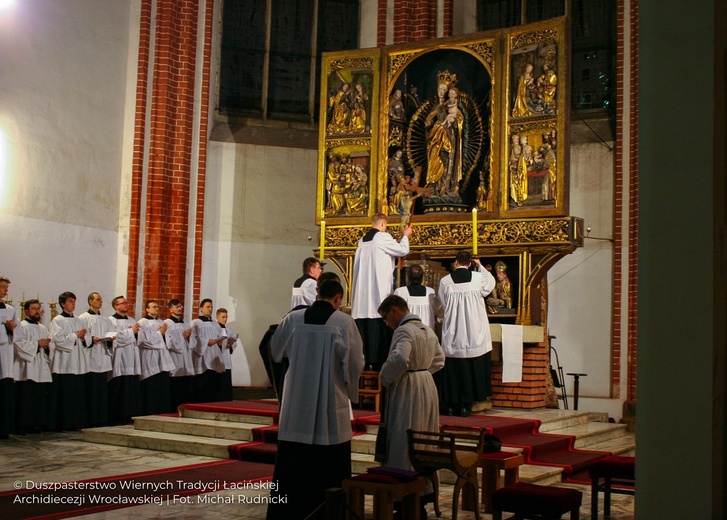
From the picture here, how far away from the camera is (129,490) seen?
24.5 feet

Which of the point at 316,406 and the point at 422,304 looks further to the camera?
the point at 422,304

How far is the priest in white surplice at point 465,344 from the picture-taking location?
33.6ft

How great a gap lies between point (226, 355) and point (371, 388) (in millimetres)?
3585

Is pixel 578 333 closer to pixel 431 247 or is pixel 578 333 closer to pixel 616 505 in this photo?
pixel 431 247

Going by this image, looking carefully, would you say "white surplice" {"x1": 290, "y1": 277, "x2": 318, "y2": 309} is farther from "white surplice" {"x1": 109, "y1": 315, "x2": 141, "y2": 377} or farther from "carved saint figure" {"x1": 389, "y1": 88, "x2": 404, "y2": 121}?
"carved saint figure" {"x1": 389, "y1": 88, "x2": 404, "y2": 121}

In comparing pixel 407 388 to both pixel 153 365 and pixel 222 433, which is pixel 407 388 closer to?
pixel 222 433

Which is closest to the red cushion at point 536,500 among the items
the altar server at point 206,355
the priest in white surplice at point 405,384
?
the priest in white surplice at point 405,384

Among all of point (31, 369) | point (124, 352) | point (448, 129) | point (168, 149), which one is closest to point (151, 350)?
point (124, 352)

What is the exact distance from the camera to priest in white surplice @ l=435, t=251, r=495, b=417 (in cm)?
1024

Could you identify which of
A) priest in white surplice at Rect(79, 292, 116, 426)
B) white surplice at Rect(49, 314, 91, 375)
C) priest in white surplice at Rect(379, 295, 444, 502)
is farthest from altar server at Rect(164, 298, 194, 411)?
priest in white surplice at Rect(379, 295, 444, 502)

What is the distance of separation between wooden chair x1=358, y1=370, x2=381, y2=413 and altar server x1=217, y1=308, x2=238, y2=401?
3.37 meters

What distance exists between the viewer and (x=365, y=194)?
12.9 metres

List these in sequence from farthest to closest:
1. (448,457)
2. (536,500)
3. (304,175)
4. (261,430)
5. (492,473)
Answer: (304,175), (261,430), (492,473), (448,457), (536,500)

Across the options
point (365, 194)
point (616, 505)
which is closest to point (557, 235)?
point (365, 194)
